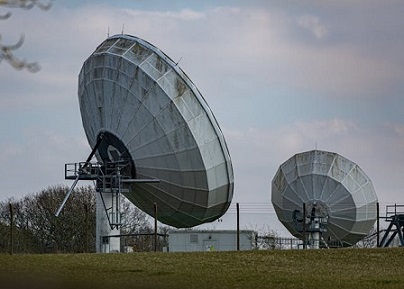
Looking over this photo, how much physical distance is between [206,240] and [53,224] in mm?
33363

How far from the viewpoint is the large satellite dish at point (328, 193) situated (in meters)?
56.0

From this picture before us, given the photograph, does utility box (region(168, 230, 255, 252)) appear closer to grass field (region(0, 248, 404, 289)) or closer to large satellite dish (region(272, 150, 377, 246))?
large satellite dish (region(272, 150, 377, 246))

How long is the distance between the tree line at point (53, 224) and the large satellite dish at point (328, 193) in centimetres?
2039

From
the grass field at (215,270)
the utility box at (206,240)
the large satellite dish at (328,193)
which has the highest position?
the large satellite dish at (328,193)

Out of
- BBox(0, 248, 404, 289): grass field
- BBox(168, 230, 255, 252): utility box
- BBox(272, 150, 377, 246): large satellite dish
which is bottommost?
BBox(0, 248, 404, 289): grass field

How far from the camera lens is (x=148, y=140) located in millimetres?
49312

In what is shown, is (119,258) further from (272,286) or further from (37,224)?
(37,224)

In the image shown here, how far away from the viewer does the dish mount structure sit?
4669cm

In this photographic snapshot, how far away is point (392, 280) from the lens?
25.8 meters

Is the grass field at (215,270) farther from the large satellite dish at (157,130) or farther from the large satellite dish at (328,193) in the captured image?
the large satellite dish at (328,193)

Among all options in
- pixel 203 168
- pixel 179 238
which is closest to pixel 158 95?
pixel 203 168

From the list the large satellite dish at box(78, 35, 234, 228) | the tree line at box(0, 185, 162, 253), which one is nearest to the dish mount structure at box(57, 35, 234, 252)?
the large satellite dish at box(78, 35, 234, 228)

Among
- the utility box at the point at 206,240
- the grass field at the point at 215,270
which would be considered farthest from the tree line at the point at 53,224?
the grass field at the point at 215,270

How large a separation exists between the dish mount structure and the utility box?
2.66 metres
